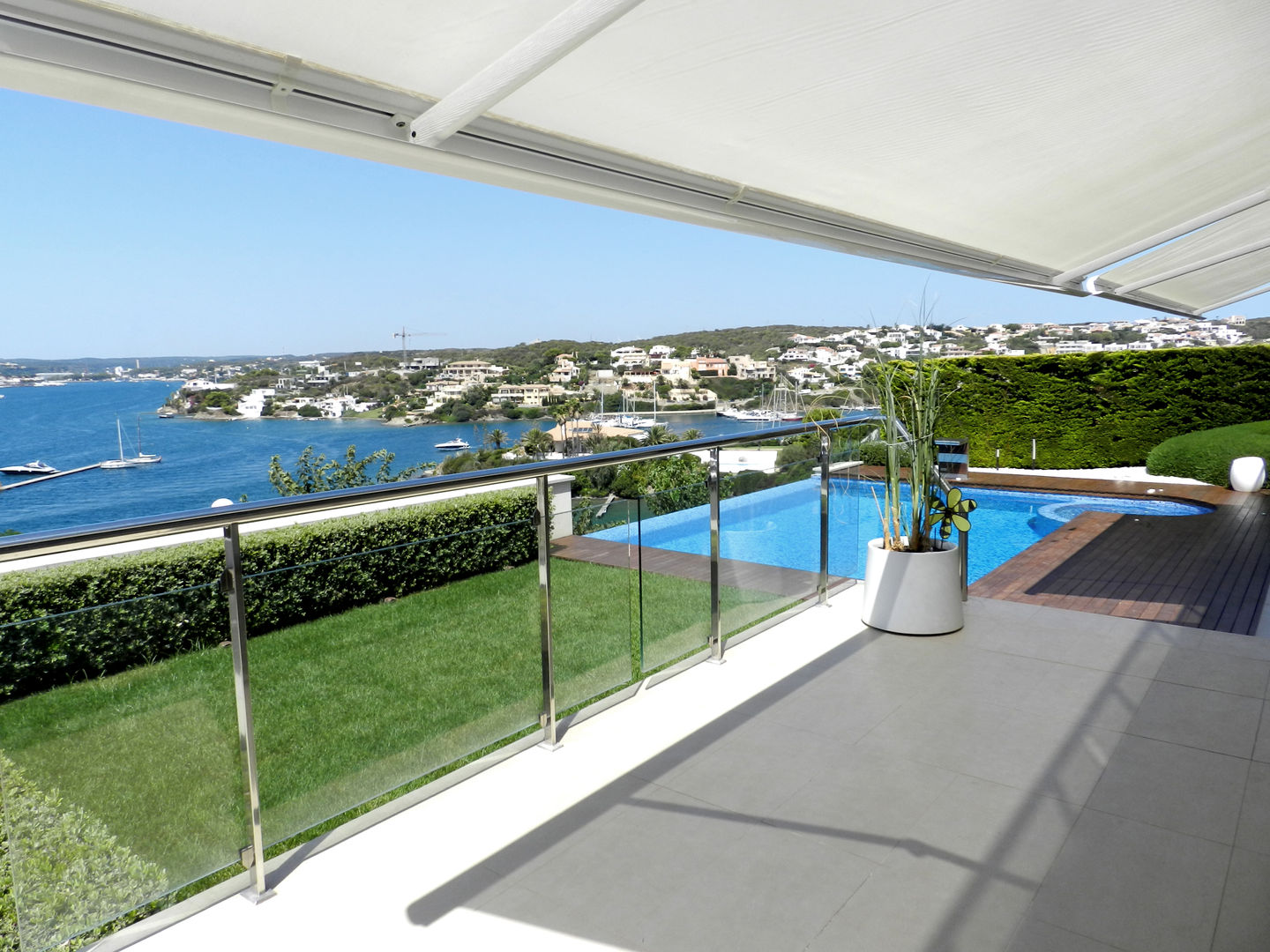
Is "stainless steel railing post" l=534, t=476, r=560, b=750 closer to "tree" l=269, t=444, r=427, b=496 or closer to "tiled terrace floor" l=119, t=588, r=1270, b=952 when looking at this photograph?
"tiled terrace floor" l=119, t=588, r=1270, b=952

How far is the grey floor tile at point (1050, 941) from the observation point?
2.14 metres

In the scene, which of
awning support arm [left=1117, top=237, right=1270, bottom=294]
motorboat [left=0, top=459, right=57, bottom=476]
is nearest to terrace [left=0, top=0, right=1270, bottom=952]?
awning support arm [left=1117, top=237, right=1270, bottom=294]

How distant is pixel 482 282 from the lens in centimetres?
5600

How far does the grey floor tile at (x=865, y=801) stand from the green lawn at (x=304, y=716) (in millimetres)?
1053

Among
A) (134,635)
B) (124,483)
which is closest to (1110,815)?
(134,635)

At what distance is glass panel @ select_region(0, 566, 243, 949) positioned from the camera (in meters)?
1.98

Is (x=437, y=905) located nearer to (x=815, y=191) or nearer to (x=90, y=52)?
(x=90, y=52)

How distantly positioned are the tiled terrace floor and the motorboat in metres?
46.3

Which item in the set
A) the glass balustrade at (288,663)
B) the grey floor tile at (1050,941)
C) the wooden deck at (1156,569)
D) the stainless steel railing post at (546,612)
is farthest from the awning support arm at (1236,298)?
the grey floor tile at (1050,941)

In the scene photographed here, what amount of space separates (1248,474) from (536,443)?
2624 centimetres

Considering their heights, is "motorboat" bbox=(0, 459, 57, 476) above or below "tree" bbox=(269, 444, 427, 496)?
below

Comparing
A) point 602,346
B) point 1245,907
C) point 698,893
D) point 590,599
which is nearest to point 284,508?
point 590,599

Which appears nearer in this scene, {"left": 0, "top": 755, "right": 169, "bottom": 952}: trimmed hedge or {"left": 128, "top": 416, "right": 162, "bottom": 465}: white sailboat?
{"left": 0, "top": 755, "right": 169, "bottom": 952}: trimmed hedge

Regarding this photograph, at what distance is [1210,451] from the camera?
12.0 m
